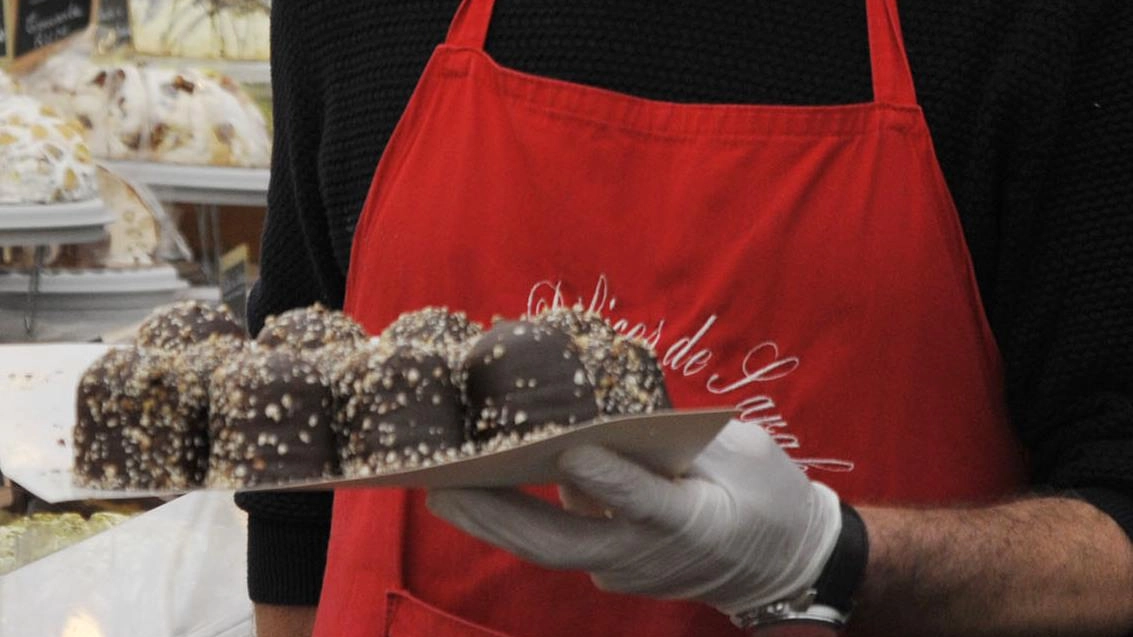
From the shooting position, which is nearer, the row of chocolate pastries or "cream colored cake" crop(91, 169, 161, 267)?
the row of chocolate pastries

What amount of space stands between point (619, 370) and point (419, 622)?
39 centimetres

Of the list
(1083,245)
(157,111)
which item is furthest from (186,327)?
(157,111)

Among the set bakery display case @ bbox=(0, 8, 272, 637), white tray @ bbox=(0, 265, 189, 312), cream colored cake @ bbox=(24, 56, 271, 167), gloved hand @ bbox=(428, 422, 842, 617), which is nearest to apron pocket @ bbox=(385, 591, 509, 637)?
gloved hand @ bbox=(428, 422, 842, 617)

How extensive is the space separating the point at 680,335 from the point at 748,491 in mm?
279

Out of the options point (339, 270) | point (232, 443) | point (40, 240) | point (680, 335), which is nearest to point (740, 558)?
point (680, 335)

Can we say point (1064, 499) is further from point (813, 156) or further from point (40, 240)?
point (40, 240)

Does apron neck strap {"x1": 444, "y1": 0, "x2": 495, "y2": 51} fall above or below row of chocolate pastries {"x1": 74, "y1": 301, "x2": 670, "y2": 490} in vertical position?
above

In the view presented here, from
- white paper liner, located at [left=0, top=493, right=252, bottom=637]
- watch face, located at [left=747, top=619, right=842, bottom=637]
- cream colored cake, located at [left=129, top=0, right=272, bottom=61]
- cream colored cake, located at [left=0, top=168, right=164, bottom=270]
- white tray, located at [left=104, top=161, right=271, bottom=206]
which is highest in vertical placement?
cream colored cake, located at [left=129, top=0, right=272, bottom=61]

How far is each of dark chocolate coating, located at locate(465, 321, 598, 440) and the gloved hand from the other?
0.19ft

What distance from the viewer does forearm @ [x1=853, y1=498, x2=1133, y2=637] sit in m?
1.35

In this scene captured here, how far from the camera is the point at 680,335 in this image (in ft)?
4.71

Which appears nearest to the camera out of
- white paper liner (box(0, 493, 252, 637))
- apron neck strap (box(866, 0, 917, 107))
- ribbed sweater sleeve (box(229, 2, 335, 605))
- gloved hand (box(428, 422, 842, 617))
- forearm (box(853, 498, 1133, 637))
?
gloved hand (box(428, 422, 842, 617))

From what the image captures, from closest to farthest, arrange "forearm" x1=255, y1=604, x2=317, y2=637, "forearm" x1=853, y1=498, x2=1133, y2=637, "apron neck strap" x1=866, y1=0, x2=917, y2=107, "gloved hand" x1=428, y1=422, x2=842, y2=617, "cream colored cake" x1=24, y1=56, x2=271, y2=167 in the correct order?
"gloved hand" x1=428, y1=422, x2=842, y2=617
"forearm" x1=853, y1=498, x2=1133, y2=637
"apron neck strap" x1=866, y1=0, x2=917, y2=107
"forearm" x1=255, y1=604, x2=317, y2=637
"cream colored cake" x1=24, y1=56, x2=271, y2=167

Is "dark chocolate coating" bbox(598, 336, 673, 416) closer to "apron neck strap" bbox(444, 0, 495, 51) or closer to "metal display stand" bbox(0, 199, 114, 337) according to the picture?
"apron neck strap" bbox(444, 0, 495, 51)
